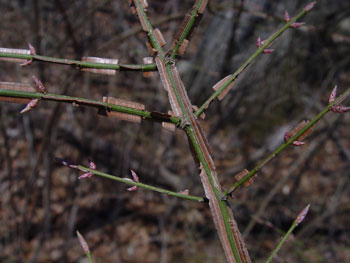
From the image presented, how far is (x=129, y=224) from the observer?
14.8ft

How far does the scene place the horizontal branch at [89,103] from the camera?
0.83 m

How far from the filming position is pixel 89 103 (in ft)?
2.80

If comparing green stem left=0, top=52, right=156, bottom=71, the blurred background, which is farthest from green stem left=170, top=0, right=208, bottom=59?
the blurred background

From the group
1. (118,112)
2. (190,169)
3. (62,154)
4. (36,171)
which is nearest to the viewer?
(118,112)

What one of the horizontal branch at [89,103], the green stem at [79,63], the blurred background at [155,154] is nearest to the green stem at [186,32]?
the green stem at [79,63]

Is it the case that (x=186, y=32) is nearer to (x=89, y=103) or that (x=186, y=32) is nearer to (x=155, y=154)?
(x=89, y=103)

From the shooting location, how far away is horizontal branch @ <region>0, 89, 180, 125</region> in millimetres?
825

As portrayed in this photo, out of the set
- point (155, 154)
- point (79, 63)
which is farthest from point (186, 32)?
point (155, 154)

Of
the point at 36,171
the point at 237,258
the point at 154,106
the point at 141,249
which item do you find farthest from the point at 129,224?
the point at 237,258

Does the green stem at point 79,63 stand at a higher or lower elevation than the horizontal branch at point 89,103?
higher

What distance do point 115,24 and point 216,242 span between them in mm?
3072

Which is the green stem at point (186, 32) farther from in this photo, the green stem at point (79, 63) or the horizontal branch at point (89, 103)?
the horizontal branch at point (89, 103)

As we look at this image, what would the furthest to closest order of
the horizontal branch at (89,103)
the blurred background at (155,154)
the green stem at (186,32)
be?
1. the blurred background at (155,154)
2. the green stem at (186,32)
3. the horizontal branch at (89,103)

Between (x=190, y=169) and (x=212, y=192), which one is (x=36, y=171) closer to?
(x=190, y=169)
